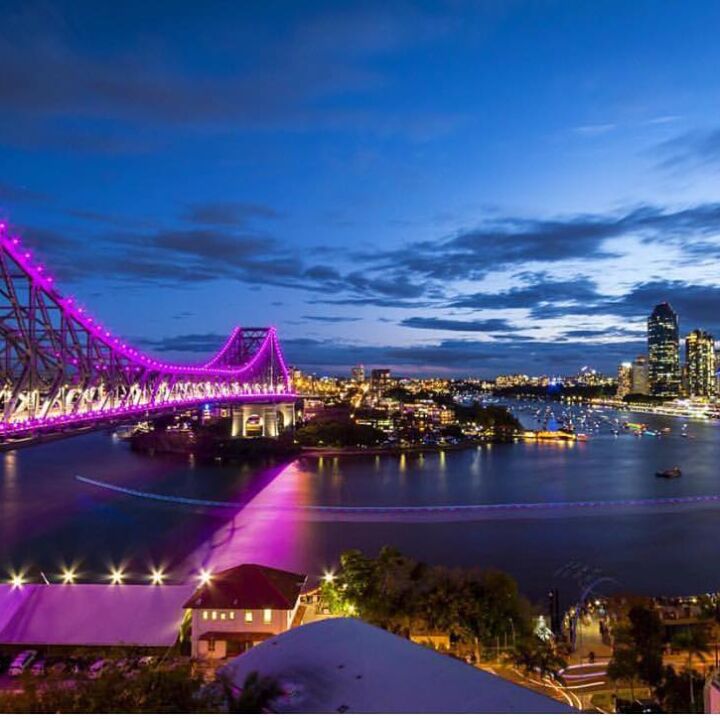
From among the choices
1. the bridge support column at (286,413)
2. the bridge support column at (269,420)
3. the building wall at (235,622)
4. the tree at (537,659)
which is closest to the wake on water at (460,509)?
the building wall at (235,622)

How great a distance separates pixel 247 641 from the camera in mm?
5109

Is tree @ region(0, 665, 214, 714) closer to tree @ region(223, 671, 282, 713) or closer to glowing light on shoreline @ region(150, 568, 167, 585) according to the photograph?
tree @ region(223, 671, 282, 713)

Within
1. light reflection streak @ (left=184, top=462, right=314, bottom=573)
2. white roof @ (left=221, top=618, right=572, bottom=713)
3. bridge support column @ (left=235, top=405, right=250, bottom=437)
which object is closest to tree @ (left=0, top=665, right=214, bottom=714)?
white roof @ (left=221, top=618, right=572, bottom=713)

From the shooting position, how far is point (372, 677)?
3295 millimetres

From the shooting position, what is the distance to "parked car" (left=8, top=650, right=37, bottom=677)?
15.8ft

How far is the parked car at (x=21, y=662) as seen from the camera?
4824 millimetres

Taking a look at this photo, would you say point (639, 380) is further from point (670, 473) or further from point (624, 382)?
point (670, 473)

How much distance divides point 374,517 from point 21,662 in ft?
20.9

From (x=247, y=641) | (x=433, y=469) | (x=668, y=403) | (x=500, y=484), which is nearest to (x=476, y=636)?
(x=247, y=641)

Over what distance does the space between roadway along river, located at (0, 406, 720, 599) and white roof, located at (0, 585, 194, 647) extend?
6.95ft

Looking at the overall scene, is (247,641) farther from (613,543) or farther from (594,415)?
(594,415)

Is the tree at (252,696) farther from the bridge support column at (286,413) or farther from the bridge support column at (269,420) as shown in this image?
the bridge support column at (286,413)

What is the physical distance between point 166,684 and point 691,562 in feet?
23.7

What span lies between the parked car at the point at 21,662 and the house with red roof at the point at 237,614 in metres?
1.11
